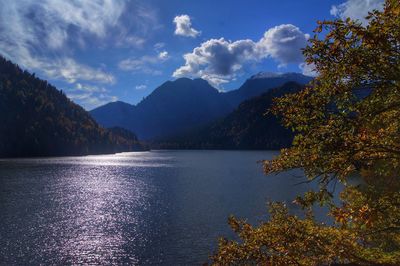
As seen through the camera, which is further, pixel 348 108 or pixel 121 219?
pixel 121 219

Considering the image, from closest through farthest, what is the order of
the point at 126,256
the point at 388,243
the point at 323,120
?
the point at 323,120 → the point at 388,243 → the point at 126,256

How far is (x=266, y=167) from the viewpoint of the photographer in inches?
545

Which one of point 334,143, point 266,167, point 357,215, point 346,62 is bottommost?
point 357,215

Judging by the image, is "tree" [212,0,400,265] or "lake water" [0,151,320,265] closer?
"tree" [212,0,400,265]

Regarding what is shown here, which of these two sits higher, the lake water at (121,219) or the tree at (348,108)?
the tree at (348,108)

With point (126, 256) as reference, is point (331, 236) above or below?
Result: above

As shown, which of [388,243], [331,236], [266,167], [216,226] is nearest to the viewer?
[266,167]

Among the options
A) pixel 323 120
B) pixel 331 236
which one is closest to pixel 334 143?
pixel 323 120

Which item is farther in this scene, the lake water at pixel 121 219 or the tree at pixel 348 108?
the lake water at pixel 121 219

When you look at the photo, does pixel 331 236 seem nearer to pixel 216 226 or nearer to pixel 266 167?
pixel 266 167

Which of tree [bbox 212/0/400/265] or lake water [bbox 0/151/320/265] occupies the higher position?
tree [bbox 212/0/400/265]

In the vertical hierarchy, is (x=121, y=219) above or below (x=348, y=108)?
below

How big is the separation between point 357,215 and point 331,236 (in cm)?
744

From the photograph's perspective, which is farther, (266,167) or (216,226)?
(216,226)
